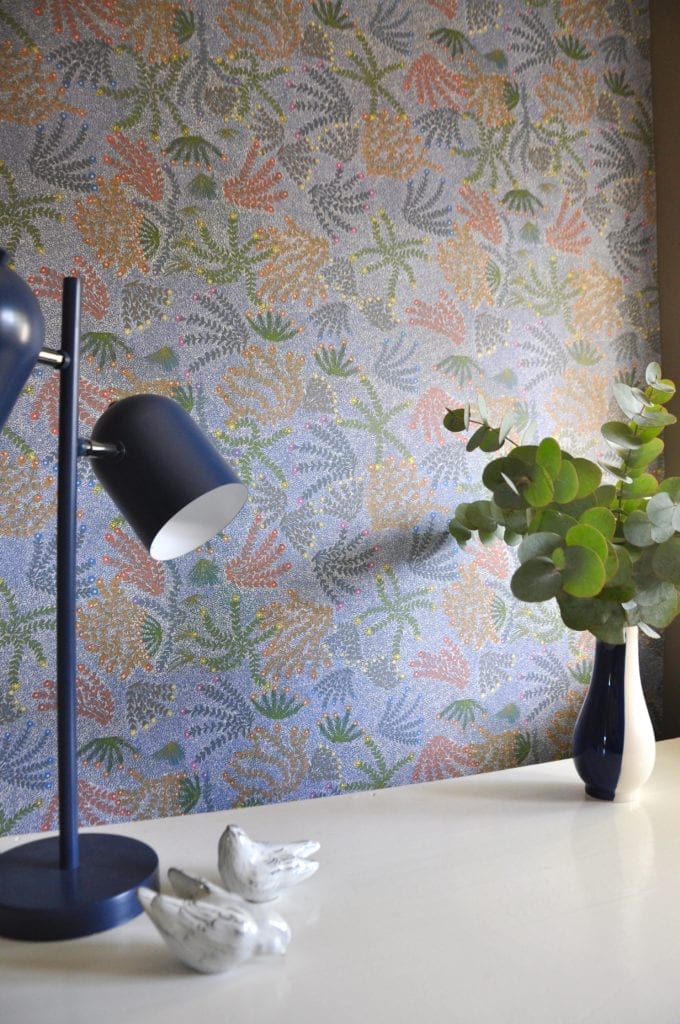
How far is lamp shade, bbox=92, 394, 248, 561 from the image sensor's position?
838mm

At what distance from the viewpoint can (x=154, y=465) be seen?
2.77ft

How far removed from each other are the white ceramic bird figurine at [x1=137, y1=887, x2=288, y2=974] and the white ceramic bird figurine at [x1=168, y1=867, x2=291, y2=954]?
14 millimetres

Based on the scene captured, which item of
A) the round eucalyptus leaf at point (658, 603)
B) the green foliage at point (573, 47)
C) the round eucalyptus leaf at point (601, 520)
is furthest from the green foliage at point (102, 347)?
the green foliage at point (573, 47)

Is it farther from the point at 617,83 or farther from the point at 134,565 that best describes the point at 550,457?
the point at 617,83

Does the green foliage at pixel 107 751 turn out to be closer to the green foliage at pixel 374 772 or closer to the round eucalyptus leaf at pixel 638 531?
the green foliage at pixel 374 772

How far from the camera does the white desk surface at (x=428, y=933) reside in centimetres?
73

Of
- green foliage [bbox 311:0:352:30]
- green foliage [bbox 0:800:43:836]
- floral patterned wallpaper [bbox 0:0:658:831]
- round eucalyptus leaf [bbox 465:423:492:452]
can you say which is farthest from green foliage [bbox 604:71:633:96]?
green foliage [bbox 0:800:43:836]

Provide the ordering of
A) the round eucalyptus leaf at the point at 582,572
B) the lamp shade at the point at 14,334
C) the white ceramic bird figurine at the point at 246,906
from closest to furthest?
the lamp shade at the point at 14,334 < the white ceramic bird figurine at the point at 246,906 < the round eucalyptus leaf at the point at 582,572

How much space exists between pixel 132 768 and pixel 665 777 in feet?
2.44

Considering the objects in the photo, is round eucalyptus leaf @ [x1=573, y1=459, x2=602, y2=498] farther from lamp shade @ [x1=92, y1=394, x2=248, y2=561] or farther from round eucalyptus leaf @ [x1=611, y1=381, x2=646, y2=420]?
lamp shade @ [x1=92, y1=394, x2=248, y2=561]

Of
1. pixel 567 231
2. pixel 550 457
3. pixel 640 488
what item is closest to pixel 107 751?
pixel 550 457

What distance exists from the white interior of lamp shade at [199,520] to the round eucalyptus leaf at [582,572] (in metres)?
0.40

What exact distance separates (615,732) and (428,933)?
16.9 inches

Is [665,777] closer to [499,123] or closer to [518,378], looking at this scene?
[518,378]
